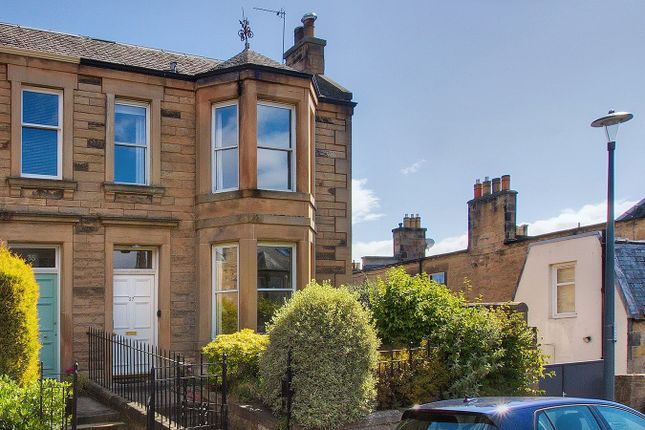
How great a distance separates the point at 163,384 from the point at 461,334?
490cm

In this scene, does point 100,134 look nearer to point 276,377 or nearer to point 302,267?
point 302,267

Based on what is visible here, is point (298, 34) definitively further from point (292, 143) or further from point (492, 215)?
point (492, 215)

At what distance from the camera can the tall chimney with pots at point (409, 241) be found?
30312 mm

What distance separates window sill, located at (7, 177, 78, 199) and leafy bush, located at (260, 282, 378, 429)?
6159 millimetres

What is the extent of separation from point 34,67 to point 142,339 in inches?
236

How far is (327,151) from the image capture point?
16.1 m

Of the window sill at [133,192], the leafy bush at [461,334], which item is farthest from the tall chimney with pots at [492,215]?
the window sill at [133,192]

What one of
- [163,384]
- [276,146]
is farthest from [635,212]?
[163,384]

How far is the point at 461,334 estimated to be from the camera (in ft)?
35.6

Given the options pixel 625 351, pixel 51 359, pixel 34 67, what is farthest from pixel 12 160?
pixel 625 351

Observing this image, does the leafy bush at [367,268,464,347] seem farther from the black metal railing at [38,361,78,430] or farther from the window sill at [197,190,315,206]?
the black metal railing at [38,361,78,430]

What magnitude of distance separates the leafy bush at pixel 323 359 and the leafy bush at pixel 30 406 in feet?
9.03

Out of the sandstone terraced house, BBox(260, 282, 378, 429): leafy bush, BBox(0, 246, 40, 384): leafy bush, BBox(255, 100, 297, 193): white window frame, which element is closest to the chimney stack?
the sandstone terraced house

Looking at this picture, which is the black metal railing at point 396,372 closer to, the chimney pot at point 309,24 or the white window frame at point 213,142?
the white window frame at point 213,142
